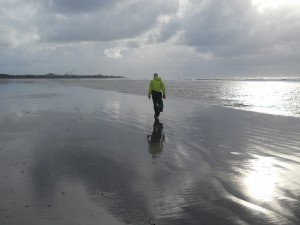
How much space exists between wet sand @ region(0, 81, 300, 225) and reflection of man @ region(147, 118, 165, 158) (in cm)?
3

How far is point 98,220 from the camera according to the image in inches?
207

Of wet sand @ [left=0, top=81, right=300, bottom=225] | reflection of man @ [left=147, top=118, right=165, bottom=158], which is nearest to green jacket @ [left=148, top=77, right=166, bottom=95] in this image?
reflection of man @ [left=147, top=118, right=165, bottom=158]

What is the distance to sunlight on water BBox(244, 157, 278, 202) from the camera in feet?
20.7

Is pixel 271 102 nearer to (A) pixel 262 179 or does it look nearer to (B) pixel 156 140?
(B) pixel 156 140

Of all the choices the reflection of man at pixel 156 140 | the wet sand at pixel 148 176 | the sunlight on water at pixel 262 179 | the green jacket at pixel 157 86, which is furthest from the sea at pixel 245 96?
the sunlight on water at pixel 262 179

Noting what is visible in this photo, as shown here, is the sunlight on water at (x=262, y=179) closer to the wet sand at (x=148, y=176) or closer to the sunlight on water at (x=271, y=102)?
the wet sand at (x=148, y=176)

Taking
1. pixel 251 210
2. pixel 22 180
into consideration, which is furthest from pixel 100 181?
pixel 251 210

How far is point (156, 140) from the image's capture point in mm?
11758

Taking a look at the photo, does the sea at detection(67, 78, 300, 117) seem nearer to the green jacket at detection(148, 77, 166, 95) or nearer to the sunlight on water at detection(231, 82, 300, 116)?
the sunlight on water at detection(231, 82, 300, 116)

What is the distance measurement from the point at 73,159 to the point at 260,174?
14.1ft

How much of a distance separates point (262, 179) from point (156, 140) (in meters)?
4.97

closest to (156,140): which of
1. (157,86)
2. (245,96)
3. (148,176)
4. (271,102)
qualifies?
(148,176)

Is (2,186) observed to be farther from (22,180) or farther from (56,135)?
(56,135)

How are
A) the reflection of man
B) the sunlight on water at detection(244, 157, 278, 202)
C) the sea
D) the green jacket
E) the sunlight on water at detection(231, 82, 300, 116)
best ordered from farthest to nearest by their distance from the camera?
the sea
the sunlight on water at detection(231, 82, 300, 116)
the green jacket
the reflection of man
the sunlight on water at detection(244, 157, 278, 202)
